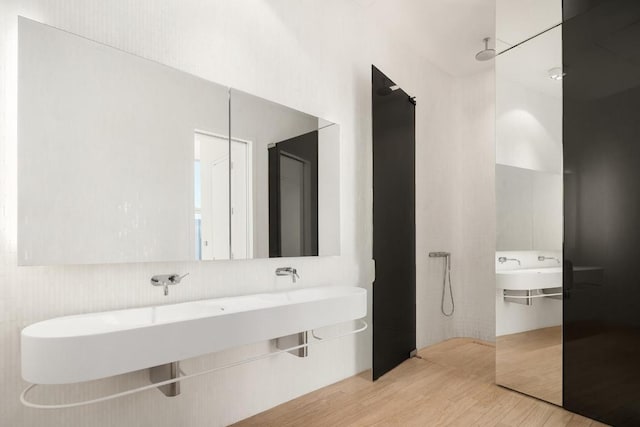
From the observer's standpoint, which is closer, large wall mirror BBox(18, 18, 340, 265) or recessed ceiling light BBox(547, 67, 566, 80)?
large wall mirror BBox(18, 18, 340, 265)

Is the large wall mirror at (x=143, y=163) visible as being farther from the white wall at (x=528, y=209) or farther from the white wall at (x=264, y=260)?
the white wall at (x=528, y=209)

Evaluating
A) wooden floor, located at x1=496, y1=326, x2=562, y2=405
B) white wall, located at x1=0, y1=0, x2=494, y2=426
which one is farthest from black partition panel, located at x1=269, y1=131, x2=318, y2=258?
wooden floor, located at x1=496, y1=326, x2=562, y2=405

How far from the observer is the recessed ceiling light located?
2354 mm

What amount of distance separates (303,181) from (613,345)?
84.4 inches

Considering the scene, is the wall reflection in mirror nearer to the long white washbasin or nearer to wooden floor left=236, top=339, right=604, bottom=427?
wooden floor left=236, top=339, right=604, bottom=427

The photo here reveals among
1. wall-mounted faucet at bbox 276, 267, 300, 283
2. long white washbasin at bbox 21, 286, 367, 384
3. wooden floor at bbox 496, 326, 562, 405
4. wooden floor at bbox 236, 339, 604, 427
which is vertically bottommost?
wooden floor at bbox 236, 339, 604, 427

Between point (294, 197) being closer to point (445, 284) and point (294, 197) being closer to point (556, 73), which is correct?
point (556, 73)

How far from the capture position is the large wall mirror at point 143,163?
1530 millimetres

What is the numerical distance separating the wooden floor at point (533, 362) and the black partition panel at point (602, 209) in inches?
2.6

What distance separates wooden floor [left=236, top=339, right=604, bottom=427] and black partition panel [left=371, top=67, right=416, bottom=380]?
215mm

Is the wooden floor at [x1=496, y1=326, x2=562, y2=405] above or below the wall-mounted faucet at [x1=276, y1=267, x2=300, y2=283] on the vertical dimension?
below

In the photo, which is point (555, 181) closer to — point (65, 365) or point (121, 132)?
Result: point (121, 132)

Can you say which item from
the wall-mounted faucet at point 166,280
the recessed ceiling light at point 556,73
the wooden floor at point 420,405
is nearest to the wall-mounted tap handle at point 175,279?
the wall-mounted faucet at point 166,280

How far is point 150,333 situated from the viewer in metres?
1.40
